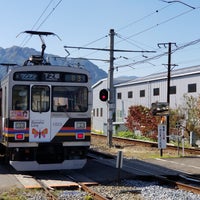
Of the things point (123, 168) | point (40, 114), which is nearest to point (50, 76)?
point (40, 114)

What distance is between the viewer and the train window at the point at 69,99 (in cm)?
1328

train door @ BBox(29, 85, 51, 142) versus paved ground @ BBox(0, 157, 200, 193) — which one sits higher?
train door @ BBox(29, 85, 51, 142)

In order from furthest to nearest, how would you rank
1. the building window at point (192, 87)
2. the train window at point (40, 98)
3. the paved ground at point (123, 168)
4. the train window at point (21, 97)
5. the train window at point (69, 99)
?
the building window at point (192, 87)
the train window at point (69, 99)
the train window at point (40, 98)
the train window at point (21, 97)
the paved ground at point (123, 168)

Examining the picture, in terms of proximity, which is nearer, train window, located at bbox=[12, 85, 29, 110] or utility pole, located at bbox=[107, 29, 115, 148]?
train window, located at bbox=[12, 85, 29, 110]

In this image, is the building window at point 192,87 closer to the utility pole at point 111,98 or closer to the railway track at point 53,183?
the utility pole at point 111,98

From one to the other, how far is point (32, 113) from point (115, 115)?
3679cm

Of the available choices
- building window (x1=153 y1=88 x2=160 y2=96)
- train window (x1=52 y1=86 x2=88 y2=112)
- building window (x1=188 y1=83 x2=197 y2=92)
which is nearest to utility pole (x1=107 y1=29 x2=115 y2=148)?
building window (x1=188 y1=83 x2=197 y2=92)

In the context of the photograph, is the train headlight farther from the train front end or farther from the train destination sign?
the train destination sign

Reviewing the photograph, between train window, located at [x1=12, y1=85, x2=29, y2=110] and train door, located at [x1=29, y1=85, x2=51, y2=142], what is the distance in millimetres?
147

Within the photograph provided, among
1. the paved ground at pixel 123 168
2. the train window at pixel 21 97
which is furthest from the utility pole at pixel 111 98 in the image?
the train window at pixel 21 97

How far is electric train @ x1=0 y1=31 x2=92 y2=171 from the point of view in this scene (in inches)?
507

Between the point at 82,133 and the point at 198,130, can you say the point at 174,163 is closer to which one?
the point at 82,133

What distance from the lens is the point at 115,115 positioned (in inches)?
1953

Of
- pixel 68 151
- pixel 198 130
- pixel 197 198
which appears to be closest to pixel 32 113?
pixel 68 151
